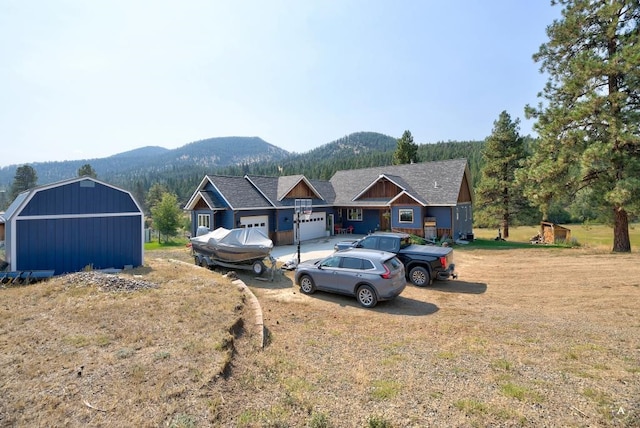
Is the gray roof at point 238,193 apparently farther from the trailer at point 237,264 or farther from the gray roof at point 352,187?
the trailer at point 237,264

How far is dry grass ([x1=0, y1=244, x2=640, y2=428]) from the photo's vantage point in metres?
4.54

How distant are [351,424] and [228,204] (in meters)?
19.8

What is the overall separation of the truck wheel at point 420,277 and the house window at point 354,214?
56.3 feet

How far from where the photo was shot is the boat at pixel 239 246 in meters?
15.2

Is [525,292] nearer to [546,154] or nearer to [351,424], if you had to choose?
[351,424]

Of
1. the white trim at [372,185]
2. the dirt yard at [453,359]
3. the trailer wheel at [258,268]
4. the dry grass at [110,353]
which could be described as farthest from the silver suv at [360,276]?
the white trim at [372,185]

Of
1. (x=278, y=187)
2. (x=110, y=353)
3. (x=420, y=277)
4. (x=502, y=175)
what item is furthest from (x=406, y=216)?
(x=110, y=353)

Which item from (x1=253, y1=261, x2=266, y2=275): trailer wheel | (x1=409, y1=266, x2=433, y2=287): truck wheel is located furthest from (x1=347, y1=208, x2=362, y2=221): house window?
(x1=409, y1=266, x2=433, y2=287): truck wheel

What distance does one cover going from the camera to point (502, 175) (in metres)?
30.7

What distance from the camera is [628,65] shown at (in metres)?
16.4

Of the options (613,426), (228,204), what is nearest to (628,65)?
(613,426)

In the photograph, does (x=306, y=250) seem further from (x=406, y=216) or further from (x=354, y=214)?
(x=354, y=214)

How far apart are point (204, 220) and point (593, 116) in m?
25.1

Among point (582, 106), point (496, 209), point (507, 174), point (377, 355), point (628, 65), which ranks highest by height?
point (628, 65)
